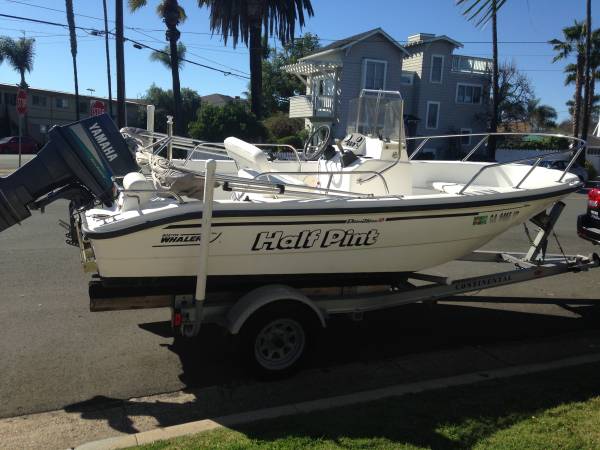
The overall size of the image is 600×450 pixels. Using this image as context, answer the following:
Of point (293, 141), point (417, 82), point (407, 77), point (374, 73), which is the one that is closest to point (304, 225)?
point (293, 141)

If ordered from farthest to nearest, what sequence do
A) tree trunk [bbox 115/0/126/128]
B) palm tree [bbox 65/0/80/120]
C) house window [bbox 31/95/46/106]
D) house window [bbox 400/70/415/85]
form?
house window [bbox 31/95/46/106], house window [bbox 400/70/415/85], palm tree [bbox 65/0/80/120], tree trunk [bbox 115/0/126/128]

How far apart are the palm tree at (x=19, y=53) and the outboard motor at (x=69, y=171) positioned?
58464 mm

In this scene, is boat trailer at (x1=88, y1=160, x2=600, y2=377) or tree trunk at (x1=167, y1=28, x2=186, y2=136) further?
tree trunk at (x1=167, y1=28, x2=186, y2=136)

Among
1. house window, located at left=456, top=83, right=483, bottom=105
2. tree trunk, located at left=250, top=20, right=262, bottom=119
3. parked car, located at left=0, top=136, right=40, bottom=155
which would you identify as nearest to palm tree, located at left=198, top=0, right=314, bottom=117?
tree trunk, located at left=250, top=20, right=262, bottom=119

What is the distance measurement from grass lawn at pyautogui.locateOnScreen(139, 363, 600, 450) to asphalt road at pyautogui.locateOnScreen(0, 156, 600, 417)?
2.97 feet

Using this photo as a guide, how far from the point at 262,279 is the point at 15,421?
1.94 m

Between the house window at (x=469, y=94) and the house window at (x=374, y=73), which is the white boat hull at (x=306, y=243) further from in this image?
the house window at (x=469, y=94)

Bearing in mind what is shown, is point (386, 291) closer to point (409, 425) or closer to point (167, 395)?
point (409, 425)

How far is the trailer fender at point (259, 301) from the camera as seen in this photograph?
406cm

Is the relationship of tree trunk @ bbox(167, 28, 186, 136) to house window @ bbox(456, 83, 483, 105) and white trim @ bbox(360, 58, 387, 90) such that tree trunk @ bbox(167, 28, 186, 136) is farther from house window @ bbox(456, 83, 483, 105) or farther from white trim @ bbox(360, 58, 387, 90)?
→ house window @ bbox(456, 83, 483, 105)

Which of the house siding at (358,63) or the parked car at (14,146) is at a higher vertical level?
the house siding at (358,63)

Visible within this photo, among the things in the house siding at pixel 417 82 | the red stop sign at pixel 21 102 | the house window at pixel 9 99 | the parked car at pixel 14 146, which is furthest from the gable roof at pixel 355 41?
the house window at pixel 9 99

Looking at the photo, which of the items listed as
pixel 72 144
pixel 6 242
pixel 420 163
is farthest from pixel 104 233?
pixel 6 242

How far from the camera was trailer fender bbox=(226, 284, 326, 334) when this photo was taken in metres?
4.06
